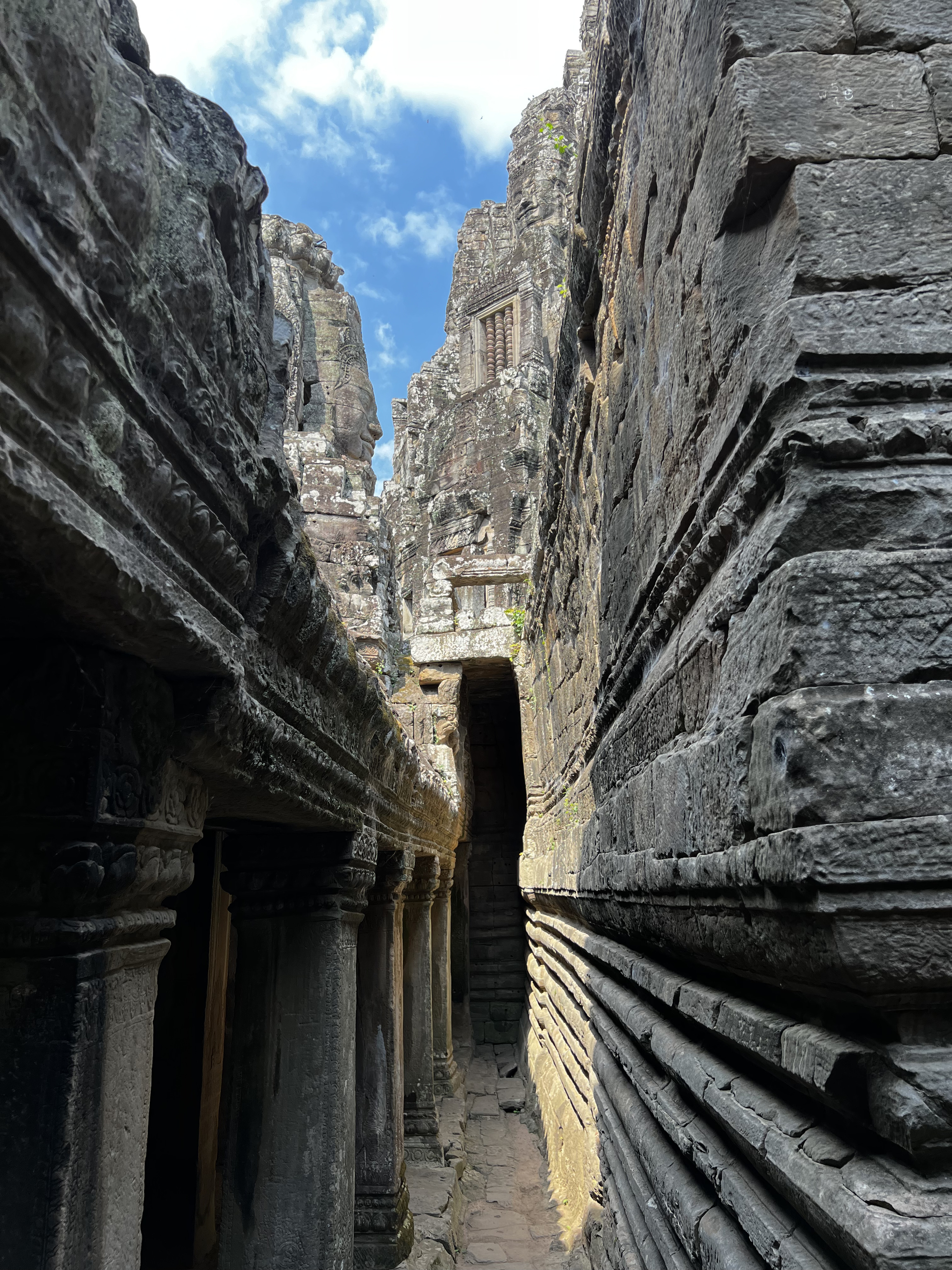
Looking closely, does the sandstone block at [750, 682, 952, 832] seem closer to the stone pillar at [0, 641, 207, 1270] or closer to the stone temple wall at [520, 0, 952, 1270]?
the stone temple wall at [520, 0, 952, 1270]

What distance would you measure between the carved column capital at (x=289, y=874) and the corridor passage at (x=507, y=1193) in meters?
3.02

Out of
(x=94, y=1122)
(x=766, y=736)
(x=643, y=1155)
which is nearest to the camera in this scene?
(x=766, y=736)

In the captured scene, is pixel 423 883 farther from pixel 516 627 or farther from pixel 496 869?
pixel 496 869

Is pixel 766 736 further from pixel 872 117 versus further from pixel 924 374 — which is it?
pixel 872 117

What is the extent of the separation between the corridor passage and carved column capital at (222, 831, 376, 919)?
9.90ft

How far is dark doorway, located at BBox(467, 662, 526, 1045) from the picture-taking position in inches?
572

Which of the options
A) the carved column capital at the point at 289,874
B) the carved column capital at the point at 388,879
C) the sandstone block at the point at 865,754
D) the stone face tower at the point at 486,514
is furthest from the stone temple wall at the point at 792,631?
the carved column capital at the point at 388,879

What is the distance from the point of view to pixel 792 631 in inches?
49.9

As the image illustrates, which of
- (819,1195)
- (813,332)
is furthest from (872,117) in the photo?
(819,1195)

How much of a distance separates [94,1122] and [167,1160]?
13.0 ft

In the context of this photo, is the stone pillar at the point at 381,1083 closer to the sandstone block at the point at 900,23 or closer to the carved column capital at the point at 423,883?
the carved column capital at the point at 423,883

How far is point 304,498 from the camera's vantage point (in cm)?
1041

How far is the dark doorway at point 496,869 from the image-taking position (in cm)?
1453

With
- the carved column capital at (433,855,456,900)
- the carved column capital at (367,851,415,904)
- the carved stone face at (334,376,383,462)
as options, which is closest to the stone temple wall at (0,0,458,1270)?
the carved column capital at (367,851,415,904)
